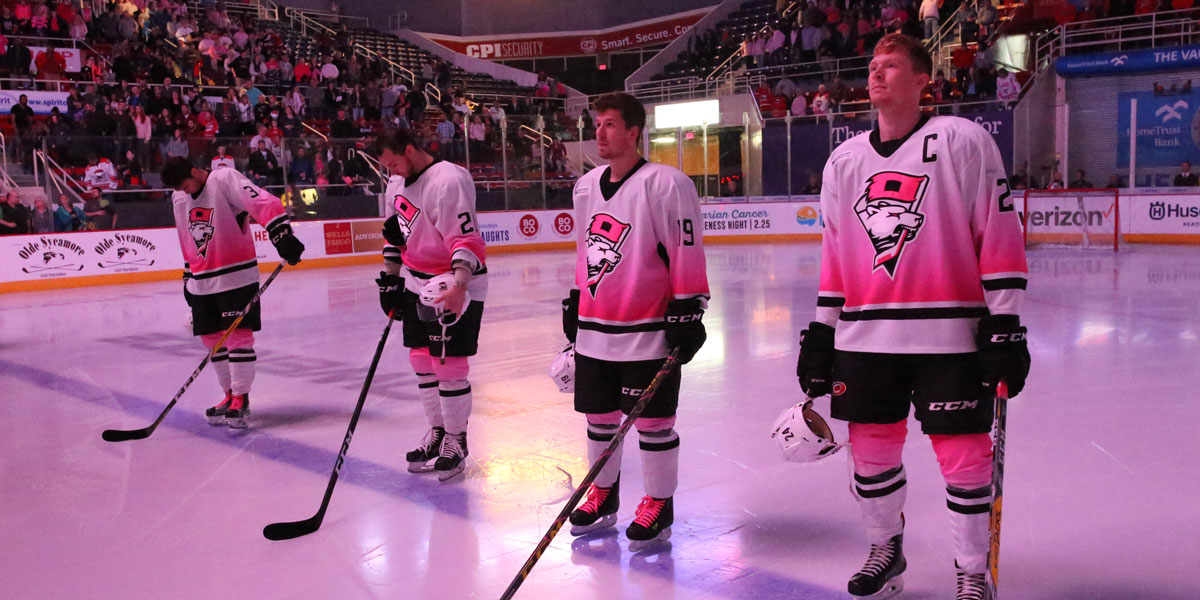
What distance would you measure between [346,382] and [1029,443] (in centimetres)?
425

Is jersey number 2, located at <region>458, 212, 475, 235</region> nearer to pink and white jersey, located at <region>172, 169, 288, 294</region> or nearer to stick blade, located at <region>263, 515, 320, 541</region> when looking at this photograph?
stick blade, located at <region>263, 515, 320, 541</region>

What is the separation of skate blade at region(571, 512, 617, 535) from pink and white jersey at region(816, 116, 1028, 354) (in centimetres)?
127

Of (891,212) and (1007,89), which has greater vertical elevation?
(1007,89)

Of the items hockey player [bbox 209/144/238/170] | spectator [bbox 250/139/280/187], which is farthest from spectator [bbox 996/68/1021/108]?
hockey player [bbox 209/144/238/170]

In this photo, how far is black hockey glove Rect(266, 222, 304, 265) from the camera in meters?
5.27

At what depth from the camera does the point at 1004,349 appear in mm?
2559

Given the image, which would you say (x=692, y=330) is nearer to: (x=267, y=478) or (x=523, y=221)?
(x=267, y=478)

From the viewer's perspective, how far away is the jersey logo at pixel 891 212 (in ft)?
8.93

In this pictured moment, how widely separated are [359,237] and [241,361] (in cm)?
1182

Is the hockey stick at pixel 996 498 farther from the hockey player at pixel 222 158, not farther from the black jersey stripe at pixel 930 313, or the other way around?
the hockey player at pixel 222 158

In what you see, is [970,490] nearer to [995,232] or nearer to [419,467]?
[995,232]

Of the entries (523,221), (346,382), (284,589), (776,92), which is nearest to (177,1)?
(523,221)

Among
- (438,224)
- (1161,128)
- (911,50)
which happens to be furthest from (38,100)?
(1161,128)

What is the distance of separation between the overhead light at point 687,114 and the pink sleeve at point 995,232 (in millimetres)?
Answer: 17958
